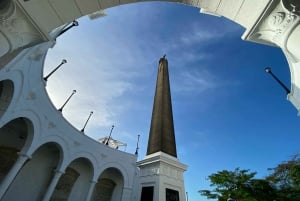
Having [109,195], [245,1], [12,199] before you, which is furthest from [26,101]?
[245,1]

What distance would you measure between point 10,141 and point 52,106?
238 inches

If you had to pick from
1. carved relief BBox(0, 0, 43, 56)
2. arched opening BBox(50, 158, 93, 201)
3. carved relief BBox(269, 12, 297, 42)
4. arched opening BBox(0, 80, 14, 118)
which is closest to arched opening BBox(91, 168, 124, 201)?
arched opening BBox(50, 158, 93, 201)

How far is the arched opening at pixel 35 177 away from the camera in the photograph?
17484mm

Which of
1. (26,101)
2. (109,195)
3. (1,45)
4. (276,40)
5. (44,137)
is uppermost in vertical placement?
(26,101)

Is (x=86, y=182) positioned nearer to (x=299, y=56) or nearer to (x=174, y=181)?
(x=174, y=181)

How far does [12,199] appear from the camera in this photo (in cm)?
1700

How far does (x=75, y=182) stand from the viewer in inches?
823

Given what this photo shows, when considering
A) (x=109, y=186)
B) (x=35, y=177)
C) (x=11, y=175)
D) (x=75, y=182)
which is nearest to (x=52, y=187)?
(x=35, y=177)

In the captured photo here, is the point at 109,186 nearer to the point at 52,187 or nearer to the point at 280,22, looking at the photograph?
the point at 52,187

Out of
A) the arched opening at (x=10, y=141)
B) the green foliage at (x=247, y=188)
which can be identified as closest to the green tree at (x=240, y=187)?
the green foliage at (x=247, y=188)

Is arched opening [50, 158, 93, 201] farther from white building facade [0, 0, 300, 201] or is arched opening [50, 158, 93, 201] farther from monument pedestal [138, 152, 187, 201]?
monument pedestal [138, 152, 187, 201]

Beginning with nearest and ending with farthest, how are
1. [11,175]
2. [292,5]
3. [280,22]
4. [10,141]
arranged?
[292,5] → [280,22] → [11,175] → [10,141]

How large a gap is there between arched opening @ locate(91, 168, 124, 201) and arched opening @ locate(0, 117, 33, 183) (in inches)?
373

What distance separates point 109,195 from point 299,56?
2449 centimetres
